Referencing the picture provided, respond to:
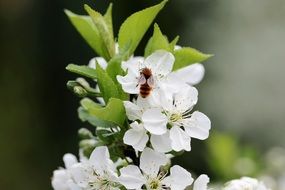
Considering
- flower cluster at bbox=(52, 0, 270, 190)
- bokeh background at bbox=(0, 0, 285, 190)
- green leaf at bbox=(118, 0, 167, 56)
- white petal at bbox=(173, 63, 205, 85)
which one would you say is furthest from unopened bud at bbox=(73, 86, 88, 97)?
bokeh background at bbox=(0, 0, 285, 190)

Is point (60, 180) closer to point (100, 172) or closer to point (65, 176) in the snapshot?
point (65, 176)

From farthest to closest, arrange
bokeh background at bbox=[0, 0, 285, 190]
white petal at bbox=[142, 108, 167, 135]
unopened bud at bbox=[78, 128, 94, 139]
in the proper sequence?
bokeh background at bbox=[0, 0, 285, 190]
unopened bud at bbox=[78, 128, 94, 139]
white petal at bbox=[142, 108, 167, 135]

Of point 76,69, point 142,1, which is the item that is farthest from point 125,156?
point 142,1

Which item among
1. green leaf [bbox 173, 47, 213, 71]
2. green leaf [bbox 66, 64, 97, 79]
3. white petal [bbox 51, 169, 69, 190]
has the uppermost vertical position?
green leaf [bbox 173, 47, 213, 71]

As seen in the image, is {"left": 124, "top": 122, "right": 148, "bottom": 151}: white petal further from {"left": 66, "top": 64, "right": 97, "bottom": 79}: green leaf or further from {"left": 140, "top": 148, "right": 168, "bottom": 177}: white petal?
{"left": 66, "top": 64, "right": 97, "bottom": 79}: green leaf

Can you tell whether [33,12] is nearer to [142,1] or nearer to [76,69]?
[142,1]

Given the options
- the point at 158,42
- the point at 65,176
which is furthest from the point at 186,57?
the point at 65,176

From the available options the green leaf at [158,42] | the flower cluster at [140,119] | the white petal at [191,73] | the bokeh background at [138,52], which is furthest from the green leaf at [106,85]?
the bokeh background at [138,52]
